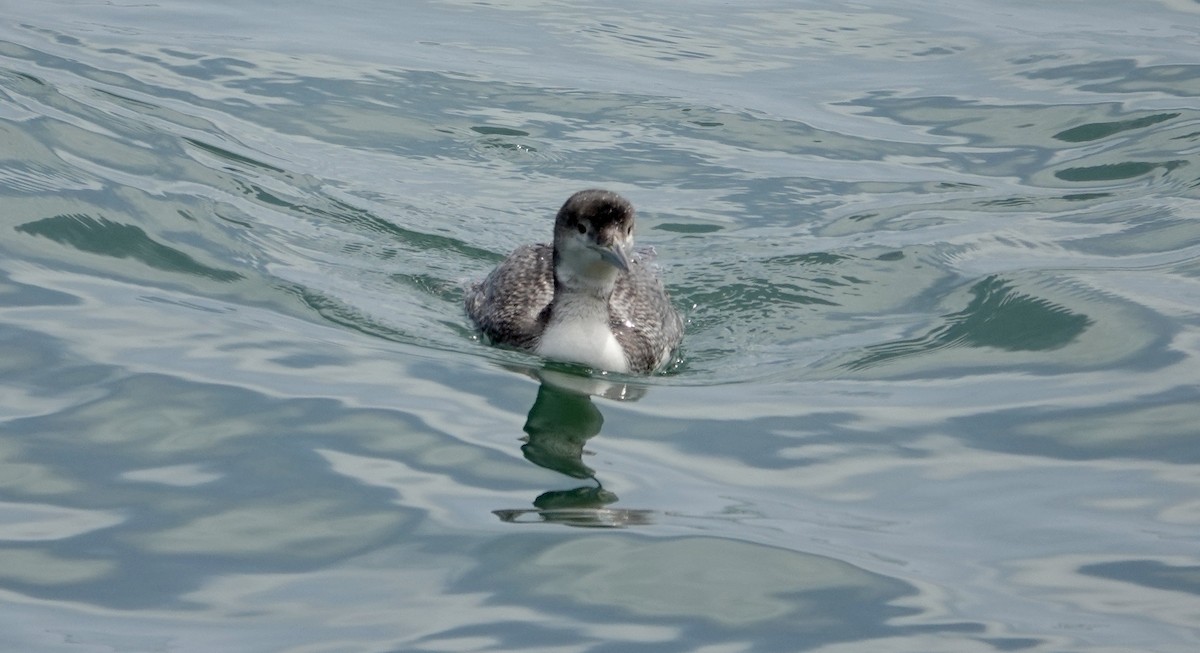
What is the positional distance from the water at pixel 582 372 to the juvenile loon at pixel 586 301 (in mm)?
268

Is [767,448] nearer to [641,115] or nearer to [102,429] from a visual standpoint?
[102,429]

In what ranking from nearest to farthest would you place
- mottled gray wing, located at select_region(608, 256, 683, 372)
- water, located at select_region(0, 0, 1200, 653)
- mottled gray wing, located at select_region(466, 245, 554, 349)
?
water, located at select_region(0, 0, 1200, 653), mottled gray wing, located at select_region(608, 256, 683, 372), mottled gray wing, located at select_region(466, 245, 554, 349)

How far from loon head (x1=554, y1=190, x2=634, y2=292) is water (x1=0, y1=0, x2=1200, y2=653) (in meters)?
0.62

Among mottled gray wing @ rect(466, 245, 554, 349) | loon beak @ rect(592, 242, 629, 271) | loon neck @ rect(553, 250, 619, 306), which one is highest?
loon beak @ rect(592, 242, 629, 271)

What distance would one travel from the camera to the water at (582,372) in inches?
251

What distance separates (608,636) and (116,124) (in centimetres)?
857

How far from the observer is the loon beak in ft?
30.6

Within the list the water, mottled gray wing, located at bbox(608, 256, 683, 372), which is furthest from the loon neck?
the water

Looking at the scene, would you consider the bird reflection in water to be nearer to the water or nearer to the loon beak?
the water

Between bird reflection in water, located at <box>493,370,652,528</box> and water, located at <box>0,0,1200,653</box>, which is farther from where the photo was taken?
bird reflection in water, located at <box>493,370,652,528</box>

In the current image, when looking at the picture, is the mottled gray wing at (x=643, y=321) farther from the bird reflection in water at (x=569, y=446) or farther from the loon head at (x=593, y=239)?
the bird reflection in water at (x=569, y=446)

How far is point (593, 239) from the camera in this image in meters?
9.53

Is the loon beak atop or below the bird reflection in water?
atop

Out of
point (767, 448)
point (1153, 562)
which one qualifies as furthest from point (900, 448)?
point (1153, 562)
